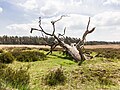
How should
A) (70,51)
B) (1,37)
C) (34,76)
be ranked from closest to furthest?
(34,76)
(70,51)
(1,37)

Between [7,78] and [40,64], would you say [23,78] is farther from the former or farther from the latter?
[40,64]

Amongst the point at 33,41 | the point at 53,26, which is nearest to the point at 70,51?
the point at 53,26

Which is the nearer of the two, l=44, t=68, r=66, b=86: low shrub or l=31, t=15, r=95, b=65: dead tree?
l=44, t=68, r=66, b=86: low shrub

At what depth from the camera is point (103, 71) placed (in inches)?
645

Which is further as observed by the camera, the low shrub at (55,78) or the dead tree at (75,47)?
the dead tree at (75,47)

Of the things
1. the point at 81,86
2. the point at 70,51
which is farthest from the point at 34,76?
the point at 70,51

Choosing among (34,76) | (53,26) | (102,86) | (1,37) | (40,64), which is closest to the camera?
(102,86)

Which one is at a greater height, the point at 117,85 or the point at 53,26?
the point at 53,26

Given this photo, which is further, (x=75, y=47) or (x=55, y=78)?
(x=75, y=47)

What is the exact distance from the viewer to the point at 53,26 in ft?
86.4

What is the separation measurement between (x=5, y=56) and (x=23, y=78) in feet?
25.3

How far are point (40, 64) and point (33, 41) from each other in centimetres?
8945

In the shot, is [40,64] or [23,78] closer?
[23,78]

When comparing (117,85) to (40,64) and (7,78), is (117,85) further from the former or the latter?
(40,64)
